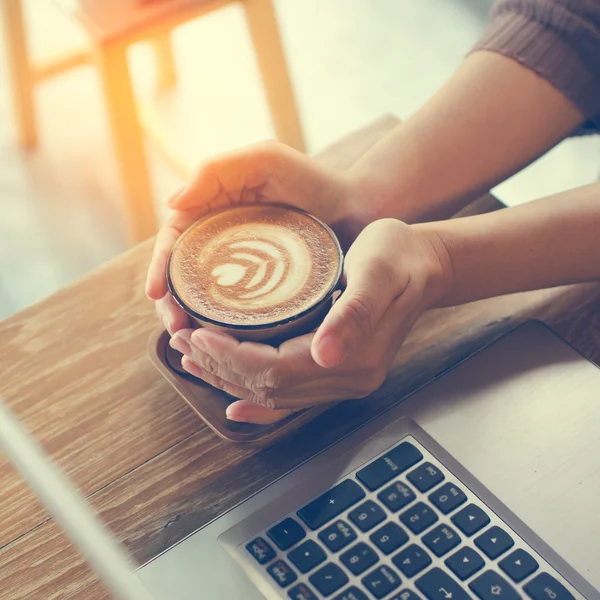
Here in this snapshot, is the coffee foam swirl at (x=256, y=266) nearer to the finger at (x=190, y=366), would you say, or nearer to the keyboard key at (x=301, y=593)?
the finger at (x=190, y=366)

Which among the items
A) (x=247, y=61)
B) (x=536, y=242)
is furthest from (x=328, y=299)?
(x=247, y=61)

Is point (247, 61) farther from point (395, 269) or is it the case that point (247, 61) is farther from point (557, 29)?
point (395, 269)

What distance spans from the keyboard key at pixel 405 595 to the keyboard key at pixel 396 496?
6 cm

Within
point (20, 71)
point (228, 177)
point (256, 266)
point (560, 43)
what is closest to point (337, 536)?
point (256, 266)

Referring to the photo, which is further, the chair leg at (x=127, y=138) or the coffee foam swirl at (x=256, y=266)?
the chair leg at (x=127, y=138)

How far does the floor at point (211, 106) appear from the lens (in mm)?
1712

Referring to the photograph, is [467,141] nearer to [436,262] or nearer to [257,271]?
[436,262]

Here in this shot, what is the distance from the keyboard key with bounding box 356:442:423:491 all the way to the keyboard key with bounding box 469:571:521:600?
9 cm

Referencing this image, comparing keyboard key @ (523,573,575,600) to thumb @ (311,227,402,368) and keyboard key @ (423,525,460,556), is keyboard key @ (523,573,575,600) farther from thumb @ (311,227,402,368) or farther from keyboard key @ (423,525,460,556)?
thumb @ (311,227,402,368)

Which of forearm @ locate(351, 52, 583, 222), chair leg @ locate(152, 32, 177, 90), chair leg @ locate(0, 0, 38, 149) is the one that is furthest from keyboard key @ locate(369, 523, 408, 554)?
chair leg @ locate(152, 32, 177, 90)

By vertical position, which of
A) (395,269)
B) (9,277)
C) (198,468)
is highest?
(395,269)

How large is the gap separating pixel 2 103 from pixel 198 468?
1781 millimetres

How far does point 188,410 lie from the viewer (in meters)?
0.63

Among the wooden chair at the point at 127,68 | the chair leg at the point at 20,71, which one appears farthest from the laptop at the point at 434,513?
the chair leg at the point at 20,71
